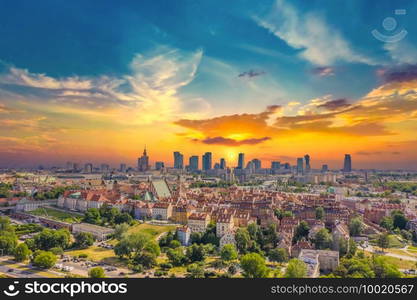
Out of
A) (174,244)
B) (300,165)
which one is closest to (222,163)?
(300,165)

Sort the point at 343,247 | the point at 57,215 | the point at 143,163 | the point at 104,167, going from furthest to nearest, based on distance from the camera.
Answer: the point at 104,167 → the point at 143,163 → the point at 57,215 → the point at 343,247

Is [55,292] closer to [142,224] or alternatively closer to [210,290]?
[210,290]

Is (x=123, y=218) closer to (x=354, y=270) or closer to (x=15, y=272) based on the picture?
(x=15, y=272)

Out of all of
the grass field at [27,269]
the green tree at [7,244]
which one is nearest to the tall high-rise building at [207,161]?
the green tree at [7,244]

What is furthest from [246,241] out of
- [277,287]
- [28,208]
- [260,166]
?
[260,166]

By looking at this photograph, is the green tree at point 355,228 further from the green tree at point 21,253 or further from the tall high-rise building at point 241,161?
the tall high-rise building at point 241,161

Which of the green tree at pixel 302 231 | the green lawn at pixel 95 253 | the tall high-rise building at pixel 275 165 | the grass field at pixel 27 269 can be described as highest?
the tall high-rise building at pixel 275 165
